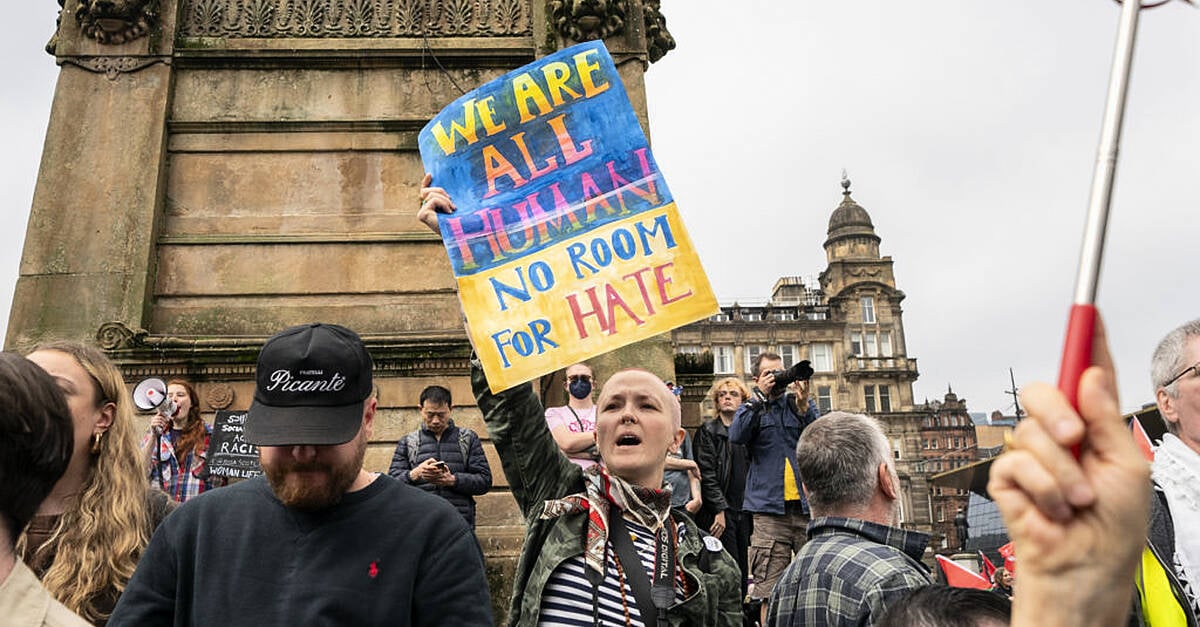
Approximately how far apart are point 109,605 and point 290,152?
6629mm

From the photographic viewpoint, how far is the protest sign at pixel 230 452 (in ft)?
18.8

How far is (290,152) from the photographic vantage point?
28.8ft

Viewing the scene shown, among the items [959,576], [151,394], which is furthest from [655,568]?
[151,394]

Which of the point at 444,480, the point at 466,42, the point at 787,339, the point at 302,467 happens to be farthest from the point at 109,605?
the point at 787,339

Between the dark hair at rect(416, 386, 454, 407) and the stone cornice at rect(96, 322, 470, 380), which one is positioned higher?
the stone cornice at rect(96, 322, 470, 380)

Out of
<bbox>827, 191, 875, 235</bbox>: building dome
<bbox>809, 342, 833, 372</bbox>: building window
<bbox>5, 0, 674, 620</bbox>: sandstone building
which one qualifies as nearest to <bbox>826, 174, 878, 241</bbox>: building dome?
<bbox>827, 191, 875, 235</bbox>: building dome

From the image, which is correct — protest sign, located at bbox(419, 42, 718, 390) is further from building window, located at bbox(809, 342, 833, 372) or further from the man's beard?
building window, located at bbox(809, 342, 833, 372)

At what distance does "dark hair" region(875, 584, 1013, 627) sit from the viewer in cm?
182

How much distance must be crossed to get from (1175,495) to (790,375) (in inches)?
142

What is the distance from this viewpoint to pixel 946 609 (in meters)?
1.85

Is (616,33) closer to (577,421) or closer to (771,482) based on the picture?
(577,421)

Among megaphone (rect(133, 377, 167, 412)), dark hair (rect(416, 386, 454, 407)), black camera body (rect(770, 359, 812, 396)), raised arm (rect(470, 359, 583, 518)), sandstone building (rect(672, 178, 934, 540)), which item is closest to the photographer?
raised arm (rect(470, 359, 583, 518))

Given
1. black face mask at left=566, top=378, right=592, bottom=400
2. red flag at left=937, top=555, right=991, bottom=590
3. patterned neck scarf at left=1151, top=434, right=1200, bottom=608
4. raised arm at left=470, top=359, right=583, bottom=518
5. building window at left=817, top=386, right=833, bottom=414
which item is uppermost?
building window at left=817, top=386, right=833, bottom=414

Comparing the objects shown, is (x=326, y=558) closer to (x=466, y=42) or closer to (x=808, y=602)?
(x=808, y=602)
